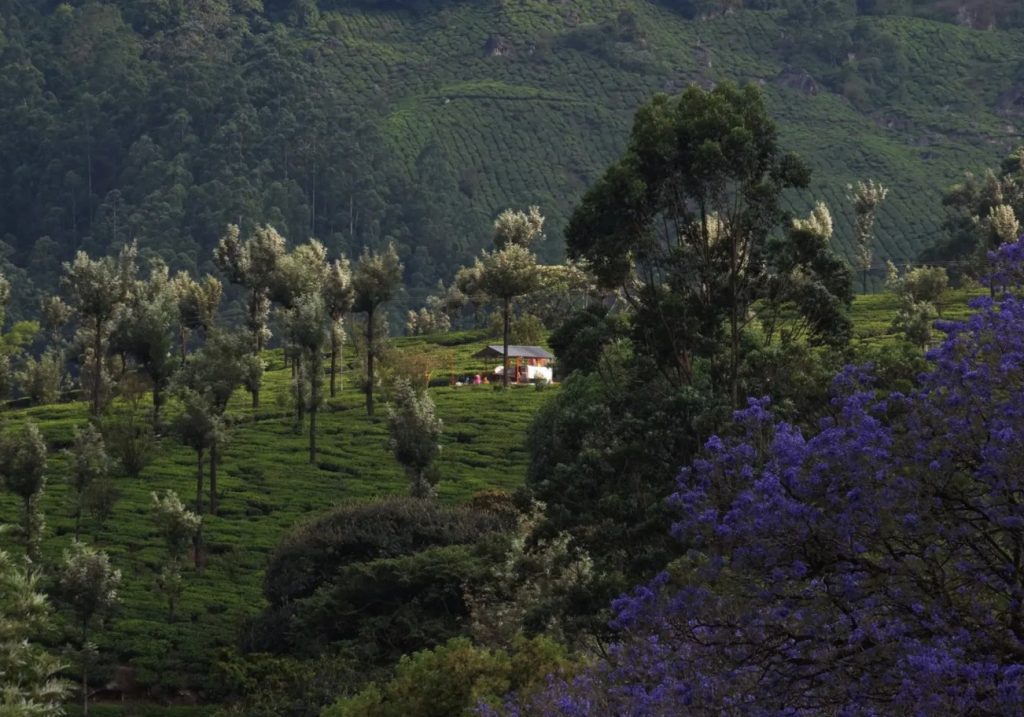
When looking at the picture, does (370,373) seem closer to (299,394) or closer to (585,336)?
(299,394)

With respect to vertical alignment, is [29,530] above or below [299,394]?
below

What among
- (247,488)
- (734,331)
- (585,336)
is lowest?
(247,488)

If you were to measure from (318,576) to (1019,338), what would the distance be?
30.4m

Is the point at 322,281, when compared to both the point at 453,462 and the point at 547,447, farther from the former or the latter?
the point at 547,447

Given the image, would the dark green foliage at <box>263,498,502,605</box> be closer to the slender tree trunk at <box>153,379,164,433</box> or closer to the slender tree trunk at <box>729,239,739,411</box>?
the slender tree trunk at <box>729,239,739,411</box>

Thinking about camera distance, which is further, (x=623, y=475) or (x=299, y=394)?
(x=299, y=394)

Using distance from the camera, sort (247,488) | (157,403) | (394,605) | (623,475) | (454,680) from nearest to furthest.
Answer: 1. (454,680)
2. (623,475)
3. (394,605)
4. (247,488)
5. (157,403)

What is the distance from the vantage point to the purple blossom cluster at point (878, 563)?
658 inches

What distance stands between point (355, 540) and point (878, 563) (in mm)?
29095

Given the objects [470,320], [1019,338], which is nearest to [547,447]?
[1019,338]

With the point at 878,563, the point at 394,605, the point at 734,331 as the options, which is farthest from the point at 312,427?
the point at 878,563

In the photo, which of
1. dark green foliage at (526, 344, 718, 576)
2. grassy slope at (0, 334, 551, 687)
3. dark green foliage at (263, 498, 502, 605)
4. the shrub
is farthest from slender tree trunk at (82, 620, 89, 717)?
dark green foliage at (526, 344, 718, 576)

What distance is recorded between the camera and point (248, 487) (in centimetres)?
6294

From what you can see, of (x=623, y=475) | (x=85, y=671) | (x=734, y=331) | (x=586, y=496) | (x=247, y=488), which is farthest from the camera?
(x=247, y=488)
